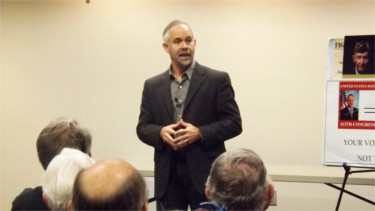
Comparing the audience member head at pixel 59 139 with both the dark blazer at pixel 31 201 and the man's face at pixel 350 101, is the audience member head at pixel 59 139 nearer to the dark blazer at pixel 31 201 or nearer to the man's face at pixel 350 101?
the dark blazer at pixel 31 201

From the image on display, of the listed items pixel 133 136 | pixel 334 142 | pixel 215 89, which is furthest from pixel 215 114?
pixel 133 136

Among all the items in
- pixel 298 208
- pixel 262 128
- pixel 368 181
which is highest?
pixel 262 128

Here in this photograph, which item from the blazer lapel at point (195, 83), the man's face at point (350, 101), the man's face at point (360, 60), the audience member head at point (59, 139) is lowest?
the audience member head at point (59, 139)

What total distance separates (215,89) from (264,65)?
1.51 m

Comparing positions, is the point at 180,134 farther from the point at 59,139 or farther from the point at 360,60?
the point at 360,60

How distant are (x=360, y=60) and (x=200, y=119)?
3.66ft

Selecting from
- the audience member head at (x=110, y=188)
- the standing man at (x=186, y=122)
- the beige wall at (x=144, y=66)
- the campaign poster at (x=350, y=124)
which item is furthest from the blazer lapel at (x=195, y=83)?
the beige wall at (x=144, y=66)

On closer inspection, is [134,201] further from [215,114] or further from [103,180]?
[215,114]

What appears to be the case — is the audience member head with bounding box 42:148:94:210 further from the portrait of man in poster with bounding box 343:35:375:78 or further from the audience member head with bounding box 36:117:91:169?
the portrait of man in poster with bounding box 343:35:375:78

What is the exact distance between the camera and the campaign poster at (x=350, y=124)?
8.87ft

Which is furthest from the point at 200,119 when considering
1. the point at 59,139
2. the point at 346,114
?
the point at 346,114

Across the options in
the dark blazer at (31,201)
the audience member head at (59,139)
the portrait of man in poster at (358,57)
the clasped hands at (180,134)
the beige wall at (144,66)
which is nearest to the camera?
the dark blazer at (31,201)

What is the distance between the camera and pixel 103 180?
1081mm

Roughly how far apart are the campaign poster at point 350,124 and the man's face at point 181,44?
0.98m
